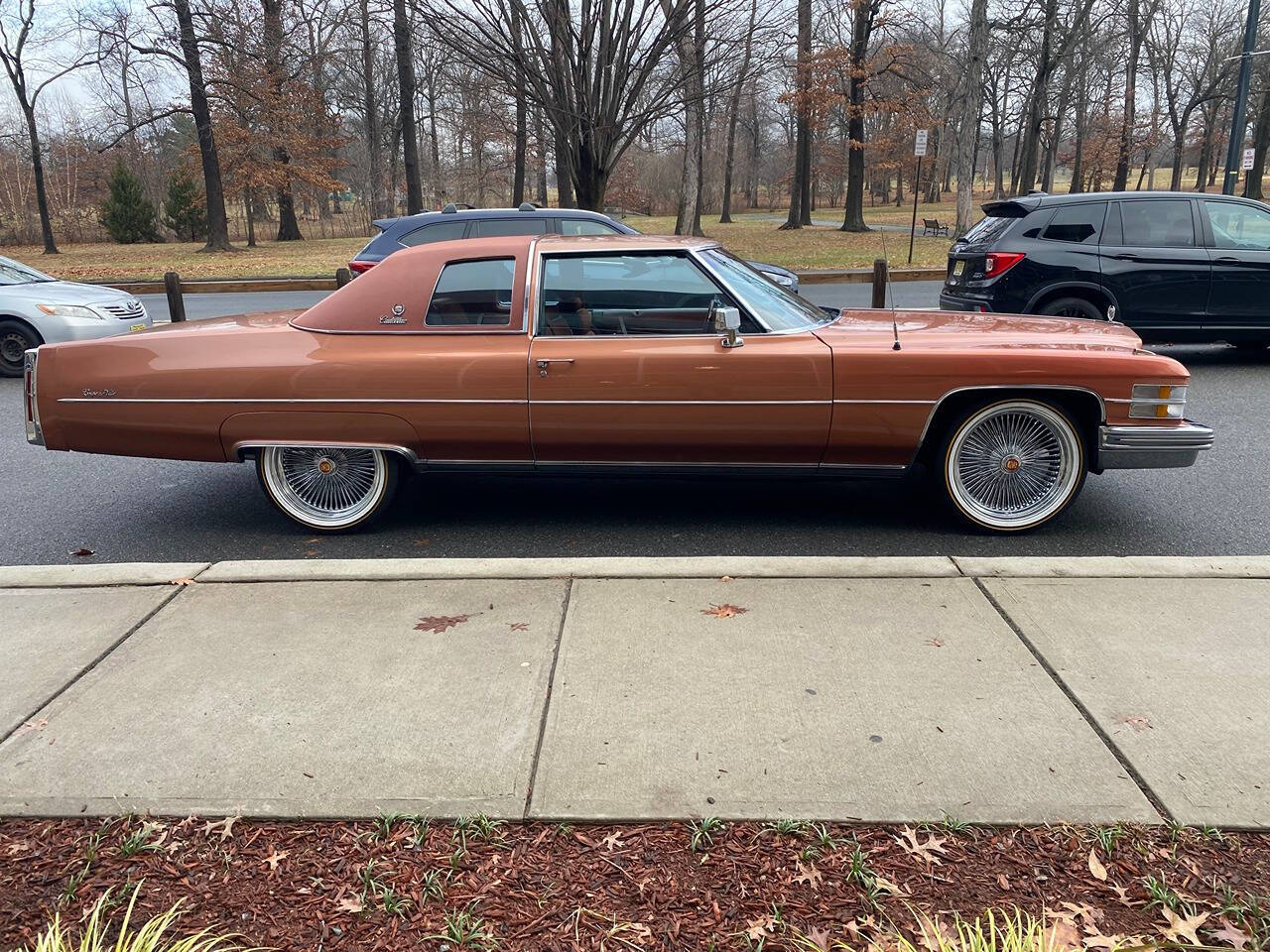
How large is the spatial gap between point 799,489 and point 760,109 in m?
61.7

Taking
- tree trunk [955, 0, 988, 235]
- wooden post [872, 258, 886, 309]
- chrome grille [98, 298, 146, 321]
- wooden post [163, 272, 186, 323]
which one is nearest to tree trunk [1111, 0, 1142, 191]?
tree trunk [955, 0, 988, 235]

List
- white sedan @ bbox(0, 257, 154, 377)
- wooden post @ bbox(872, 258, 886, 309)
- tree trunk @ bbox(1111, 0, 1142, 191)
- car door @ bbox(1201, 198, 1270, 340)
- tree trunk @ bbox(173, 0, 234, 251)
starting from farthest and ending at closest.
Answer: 1. tree trunk @ bbox(1111, 0, 1142, 191)
2. tree trunk @ bbox(173, 0, 234, 251)
3. wooden post @ bbox(872, 258, 886, 309)
4. white sedan @ bbox(0, 257, 154, 377)
5. car door @ bbox(1201, 198, 1270, 340)

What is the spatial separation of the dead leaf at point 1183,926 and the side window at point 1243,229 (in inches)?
343

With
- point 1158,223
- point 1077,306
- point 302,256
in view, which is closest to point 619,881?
point 1077,306

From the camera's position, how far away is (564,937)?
7.14 feet

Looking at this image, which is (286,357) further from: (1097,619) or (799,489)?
(1097,619)

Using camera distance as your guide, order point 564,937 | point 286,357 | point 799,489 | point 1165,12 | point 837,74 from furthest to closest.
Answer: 1. point 1165,12
2. point 837,74
3. point 799,489
4. point 286,357
5. point 564,937

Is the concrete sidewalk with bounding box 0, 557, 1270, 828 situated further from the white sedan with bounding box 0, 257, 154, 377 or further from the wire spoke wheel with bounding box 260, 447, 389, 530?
the white sedan with bounding box 0, 257, 154, 377

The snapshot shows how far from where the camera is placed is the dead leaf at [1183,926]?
6.96 ft

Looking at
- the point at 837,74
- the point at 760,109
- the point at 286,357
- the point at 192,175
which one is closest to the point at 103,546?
the point at 286,357

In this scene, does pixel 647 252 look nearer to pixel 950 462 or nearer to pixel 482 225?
pixel 950 462

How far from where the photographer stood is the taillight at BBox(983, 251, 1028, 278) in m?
9.13

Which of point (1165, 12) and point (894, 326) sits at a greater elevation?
point (1165, 12)

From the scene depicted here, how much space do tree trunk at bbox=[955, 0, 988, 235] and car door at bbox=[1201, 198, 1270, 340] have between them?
15.6m
